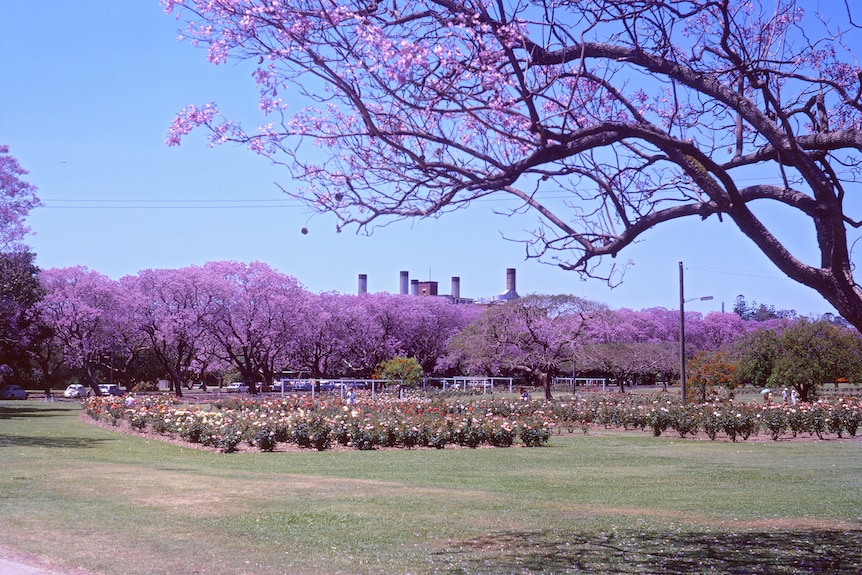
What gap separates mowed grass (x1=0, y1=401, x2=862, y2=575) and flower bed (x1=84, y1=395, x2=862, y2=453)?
106 cm

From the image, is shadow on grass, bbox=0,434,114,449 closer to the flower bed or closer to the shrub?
the flower bed

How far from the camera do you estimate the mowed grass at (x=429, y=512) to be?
7613mm

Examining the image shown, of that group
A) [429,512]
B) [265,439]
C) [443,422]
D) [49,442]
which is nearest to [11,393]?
[49,442]

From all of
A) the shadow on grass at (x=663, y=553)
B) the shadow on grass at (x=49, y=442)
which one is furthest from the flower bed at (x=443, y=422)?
the shadow on grass at (x=663, y=553)

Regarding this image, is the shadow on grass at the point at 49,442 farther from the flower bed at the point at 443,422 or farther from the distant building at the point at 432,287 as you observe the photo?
the distant building at the point at 432,287

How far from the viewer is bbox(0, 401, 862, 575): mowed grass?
761cm

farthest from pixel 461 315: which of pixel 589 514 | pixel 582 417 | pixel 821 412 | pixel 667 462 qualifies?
pixel 589 514

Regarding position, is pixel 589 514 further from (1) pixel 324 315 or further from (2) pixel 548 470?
(1) pixel 324 315

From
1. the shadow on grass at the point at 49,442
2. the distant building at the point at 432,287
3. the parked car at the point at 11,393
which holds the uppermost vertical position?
the distant building at the point at 432,287

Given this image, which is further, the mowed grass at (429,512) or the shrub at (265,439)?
the shrub at (265,439)

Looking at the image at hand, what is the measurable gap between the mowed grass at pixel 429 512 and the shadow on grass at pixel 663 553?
1.1 inches

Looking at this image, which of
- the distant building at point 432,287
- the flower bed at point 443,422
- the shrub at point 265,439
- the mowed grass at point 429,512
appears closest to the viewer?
the mowed grass at point 429,512

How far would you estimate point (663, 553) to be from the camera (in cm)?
794

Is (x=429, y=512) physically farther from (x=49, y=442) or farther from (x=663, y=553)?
(x=49, y=442)
